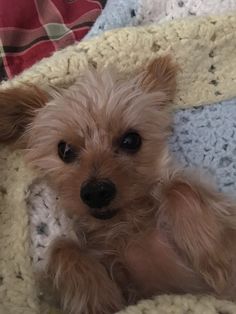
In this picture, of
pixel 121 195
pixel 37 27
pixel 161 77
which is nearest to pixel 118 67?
pixel 161 77

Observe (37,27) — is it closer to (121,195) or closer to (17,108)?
(17,108)

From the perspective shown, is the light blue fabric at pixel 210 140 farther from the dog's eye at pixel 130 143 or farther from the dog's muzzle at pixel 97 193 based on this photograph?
the dog's muzzle at pixel 97 193

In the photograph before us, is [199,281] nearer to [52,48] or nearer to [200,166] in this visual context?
[200,166]

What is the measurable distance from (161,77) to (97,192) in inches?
20.6

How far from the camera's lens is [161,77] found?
6.05 feet

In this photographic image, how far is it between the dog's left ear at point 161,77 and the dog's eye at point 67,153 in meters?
0.32

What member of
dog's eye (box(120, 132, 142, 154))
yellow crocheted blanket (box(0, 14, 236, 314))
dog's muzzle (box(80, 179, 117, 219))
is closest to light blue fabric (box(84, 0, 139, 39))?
yellow crocheted blanket (box(0, 14, 236, 314))

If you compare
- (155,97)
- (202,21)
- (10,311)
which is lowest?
(10,311)

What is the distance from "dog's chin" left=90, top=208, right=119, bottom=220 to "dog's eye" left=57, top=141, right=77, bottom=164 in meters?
0.20

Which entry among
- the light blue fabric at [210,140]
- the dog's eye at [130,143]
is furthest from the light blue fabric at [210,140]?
the dog's eye at [130,143]

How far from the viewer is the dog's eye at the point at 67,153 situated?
1687 mm

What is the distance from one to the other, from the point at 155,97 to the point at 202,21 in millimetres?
271

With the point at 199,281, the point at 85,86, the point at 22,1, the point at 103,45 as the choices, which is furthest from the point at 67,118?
the point at 22,1

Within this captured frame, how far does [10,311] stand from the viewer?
1.37m
